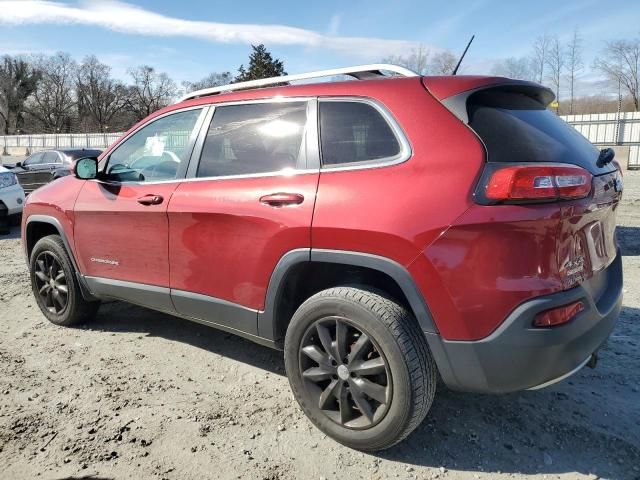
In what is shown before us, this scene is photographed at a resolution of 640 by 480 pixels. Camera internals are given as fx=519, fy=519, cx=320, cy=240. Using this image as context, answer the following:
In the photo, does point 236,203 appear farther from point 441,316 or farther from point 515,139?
point 515,139

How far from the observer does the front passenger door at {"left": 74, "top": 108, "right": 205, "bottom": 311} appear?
345 cm

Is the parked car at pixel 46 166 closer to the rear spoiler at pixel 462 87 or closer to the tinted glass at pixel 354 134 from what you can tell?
the tinted glass at pixel 354 134

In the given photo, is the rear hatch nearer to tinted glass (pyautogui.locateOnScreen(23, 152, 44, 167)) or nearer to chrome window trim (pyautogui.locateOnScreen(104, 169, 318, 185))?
chrome window trim (pyautogui.locateOnScreen(104, 169, 318, 185))

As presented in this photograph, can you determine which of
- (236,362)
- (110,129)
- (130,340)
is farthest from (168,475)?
(110,129)

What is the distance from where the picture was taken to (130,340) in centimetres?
419

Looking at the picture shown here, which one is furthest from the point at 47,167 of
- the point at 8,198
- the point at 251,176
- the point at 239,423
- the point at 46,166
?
the point at 239,423

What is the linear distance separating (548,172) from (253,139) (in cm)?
168

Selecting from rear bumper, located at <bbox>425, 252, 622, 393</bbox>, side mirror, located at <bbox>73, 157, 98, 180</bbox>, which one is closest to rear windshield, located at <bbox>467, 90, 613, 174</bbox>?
rear bumper, located at <bbox>425, 252, 622, 393</bbox>

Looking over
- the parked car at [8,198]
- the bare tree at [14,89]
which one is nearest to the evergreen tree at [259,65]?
the parked car at [8,198]

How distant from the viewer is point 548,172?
2189 mm

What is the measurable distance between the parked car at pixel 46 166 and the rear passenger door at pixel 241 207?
8.67 metres

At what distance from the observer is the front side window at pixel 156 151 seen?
11.5 ft

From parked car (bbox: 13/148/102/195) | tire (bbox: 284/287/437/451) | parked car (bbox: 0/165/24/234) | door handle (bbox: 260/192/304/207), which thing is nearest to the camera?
tire (bbox: 284/287/437/451)

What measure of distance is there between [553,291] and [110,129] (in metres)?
79.8
